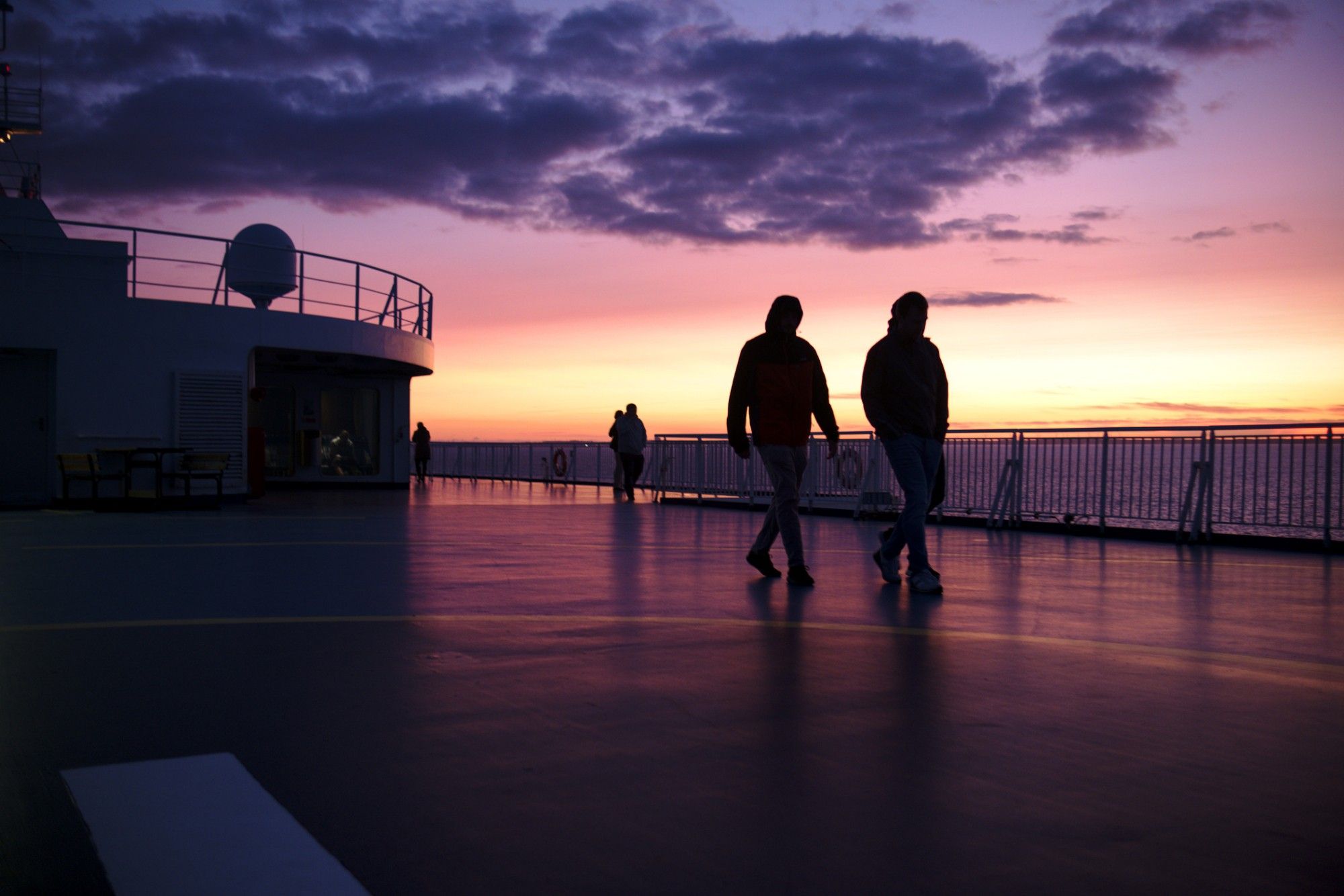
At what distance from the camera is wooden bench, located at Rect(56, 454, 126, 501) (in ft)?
54.4

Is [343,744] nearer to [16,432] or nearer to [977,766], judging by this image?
[977,766]

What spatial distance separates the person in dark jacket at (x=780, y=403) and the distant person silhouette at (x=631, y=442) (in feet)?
48.5

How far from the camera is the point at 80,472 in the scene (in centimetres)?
1719

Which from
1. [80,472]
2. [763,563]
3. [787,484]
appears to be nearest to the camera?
[787,484]

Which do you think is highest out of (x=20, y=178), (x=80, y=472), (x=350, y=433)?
(x=20, y=178)

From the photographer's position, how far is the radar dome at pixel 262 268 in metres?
22.3

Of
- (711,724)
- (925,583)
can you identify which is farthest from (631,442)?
(711,724)

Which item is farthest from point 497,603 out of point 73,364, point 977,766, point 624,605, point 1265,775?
point 73,364

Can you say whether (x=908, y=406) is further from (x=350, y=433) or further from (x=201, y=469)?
(x=350, y=433)

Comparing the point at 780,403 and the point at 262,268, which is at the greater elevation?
the point at 262,268

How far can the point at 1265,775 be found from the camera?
2.77 meters

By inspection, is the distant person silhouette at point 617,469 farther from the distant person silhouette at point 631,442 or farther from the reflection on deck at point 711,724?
the reflection on deck at point 711,724

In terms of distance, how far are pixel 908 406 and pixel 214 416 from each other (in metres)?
15.1

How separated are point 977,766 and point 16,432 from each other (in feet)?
62.0
